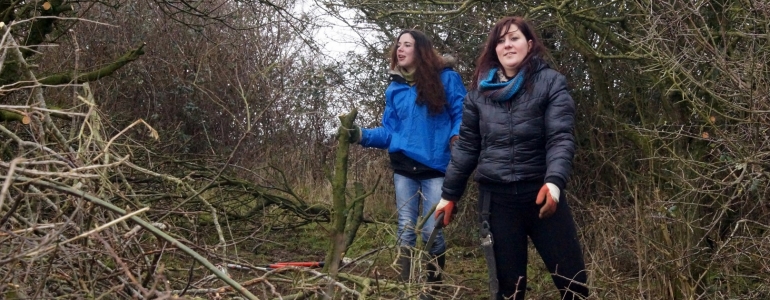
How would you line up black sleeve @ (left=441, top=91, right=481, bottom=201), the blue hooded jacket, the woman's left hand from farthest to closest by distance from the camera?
the blue hooded jacket
black sleeve @ (left=441, top=91, right=481, bottom=201)
the woman's left hand

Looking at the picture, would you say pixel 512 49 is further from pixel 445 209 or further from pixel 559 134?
pixel 445 209

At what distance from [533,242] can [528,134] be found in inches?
19.5

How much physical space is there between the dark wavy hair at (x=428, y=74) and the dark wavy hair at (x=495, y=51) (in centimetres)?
77

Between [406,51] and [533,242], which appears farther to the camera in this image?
[406,51]

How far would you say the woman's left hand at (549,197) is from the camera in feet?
11.6

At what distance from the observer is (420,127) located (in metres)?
4.82

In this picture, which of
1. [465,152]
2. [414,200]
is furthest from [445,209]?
[414,200]

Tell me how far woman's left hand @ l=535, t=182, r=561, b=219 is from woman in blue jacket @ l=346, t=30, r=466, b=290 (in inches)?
47.2

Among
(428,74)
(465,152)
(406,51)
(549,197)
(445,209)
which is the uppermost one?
(406,51)

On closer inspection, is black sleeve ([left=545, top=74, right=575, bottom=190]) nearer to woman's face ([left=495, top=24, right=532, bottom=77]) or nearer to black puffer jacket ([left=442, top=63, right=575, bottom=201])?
black puffer jacket ([left=442, top=63, right=575, bottom=201])

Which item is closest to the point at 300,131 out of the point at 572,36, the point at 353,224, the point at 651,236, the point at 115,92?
the point at 115,92

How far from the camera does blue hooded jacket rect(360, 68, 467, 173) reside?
4.78 metres

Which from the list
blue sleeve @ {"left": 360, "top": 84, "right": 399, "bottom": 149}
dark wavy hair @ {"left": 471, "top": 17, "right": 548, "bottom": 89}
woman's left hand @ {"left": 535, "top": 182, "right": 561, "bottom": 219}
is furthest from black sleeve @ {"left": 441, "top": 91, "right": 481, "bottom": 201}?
blue sleeve @ {"left": 360, "top": 84, "right": 399, "bottom": 149}

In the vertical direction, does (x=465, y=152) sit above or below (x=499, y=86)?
below
